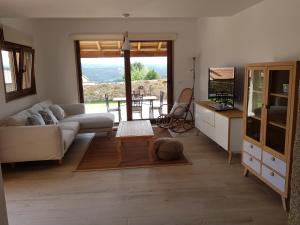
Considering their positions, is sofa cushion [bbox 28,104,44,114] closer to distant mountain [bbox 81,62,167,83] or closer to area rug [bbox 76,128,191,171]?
area rug [bbox 76,128,191,171]

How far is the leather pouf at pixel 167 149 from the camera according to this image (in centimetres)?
385

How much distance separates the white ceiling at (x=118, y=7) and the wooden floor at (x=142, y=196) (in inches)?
88.9

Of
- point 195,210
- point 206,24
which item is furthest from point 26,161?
point 206,24

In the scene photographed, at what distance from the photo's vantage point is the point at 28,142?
11.7 ft

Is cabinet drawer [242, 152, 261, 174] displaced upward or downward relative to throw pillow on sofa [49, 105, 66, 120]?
downward

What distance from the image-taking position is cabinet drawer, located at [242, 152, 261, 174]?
9.52 feet

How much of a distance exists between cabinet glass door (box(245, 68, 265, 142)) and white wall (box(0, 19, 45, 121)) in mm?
3663

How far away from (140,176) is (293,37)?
249 centimetres

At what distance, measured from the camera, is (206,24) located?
18.4 feet

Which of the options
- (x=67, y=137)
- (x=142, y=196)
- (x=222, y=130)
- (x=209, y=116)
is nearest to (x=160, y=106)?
(x=209, y=116)

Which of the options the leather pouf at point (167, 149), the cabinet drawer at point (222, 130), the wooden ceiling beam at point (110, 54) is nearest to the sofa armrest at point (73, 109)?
the wooden ceiling beam at point (110, 54)

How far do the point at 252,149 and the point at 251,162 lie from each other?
0.17 meters

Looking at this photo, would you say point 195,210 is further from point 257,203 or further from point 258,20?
point 258,20

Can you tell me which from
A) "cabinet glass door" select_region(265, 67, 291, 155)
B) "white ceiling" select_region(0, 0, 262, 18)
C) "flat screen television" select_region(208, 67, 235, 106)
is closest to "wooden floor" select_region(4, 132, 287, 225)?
"cabinet glass door" select_region(265, 67, 291, 155)
